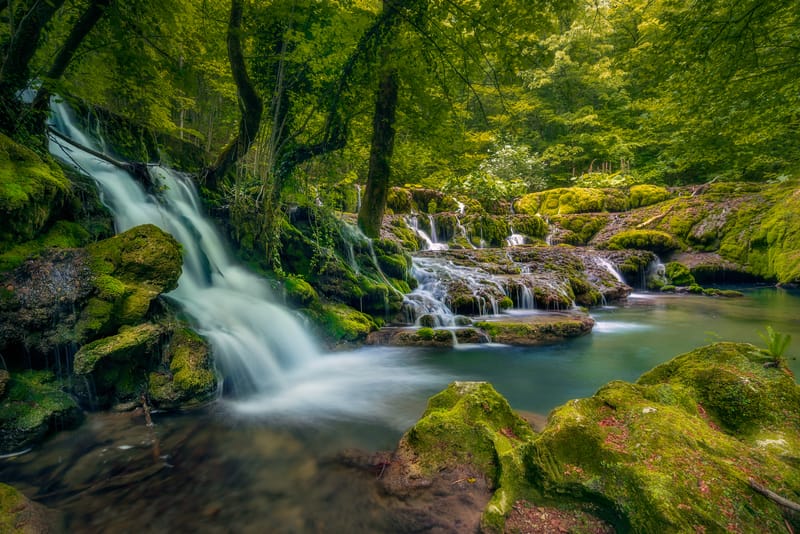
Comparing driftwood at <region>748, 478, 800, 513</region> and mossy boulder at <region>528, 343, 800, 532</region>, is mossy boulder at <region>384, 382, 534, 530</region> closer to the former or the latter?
mossy boulder at <region>528, 343, 800, 532</region>

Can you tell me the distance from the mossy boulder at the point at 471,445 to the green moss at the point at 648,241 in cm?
1609

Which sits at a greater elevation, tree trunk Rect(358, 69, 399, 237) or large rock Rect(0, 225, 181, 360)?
tree trunk Rect(358, 69, 399, 237)

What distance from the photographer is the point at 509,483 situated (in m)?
2.10

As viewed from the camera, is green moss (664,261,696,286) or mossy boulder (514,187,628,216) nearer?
green moss (664,261,696,286)

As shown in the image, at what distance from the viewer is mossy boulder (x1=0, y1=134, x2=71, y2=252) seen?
355 cm

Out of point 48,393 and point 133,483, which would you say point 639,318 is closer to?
point 133,483

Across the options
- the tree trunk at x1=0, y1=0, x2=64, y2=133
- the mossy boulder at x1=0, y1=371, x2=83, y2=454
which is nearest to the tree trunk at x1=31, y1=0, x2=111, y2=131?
the tree trunk at x1=0, y1=0, x2=64, y2=133

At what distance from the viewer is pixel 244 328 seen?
5219mm

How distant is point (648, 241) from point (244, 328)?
17.0 meters

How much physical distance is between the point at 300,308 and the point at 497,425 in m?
4.69

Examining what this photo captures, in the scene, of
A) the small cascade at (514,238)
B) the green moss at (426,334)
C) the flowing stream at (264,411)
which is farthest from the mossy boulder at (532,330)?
the small cascade at (514,238)

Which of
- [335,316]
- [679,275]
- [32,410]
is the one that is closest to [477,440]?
[32,410]

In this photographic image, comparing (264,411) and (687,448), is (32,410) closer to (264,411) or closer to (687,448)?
(264,411)

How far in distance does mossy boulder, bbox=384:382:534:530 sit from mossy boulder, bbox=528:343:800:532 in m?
0.19
